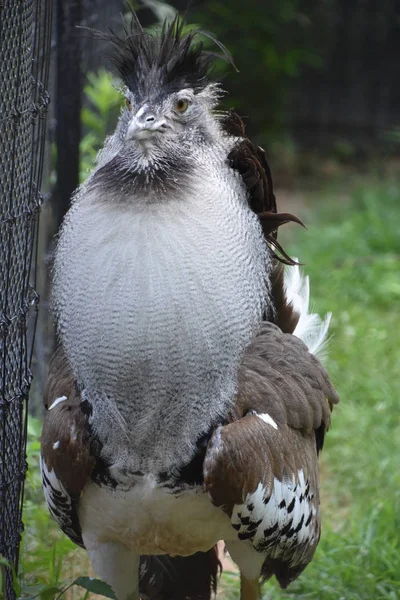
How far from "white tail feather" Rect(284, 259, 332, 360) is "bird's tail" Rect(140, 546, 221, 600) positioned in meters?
0.84

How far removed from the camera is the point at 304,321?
350cm

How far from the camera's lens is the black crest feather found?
2.61 m

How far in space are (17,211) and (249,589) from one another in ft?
4.89

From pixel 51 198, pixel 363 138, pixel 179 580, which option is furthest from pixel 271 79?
pixel 179 580

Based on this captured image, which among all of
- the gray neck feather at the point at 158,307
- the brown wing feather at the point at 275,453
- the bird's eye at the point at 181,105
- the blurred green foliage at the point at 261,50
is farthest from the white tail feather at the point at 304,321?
the blurred green foliage at the point at 261,50

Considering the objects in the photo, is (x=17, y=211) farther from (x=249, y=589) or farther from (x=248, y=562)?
(x=249, y=589)

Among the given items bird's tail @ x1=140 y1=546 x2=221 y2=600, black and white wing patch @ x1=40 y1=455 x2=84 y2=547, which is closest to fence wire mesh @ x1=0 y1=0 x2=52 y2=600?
black and white wing patch @ x1=40 y1=455 x2=84 y2=547

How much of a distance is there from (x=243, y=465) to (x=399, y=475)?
1.95 metres

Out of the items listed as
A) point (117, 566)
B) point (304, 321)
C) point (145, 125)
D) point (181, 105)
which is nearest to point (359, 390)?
point (304, 321)

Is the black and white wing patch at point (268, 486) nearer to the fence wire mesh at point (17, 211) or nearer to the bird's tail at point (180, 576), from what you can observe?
the bird's tail at point (180, 576)

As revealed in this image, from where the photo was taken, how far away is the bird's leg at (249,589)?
3.12 metres

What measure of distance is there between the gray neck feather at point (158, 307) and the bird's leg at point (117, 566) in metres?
0.42

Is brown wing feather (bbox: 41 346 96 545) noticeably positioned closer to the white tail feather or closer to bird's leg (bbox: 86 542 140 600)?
bird's leg (bbox: 86 542 140 600)

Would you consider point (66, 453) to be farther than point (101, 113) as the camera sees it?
No
